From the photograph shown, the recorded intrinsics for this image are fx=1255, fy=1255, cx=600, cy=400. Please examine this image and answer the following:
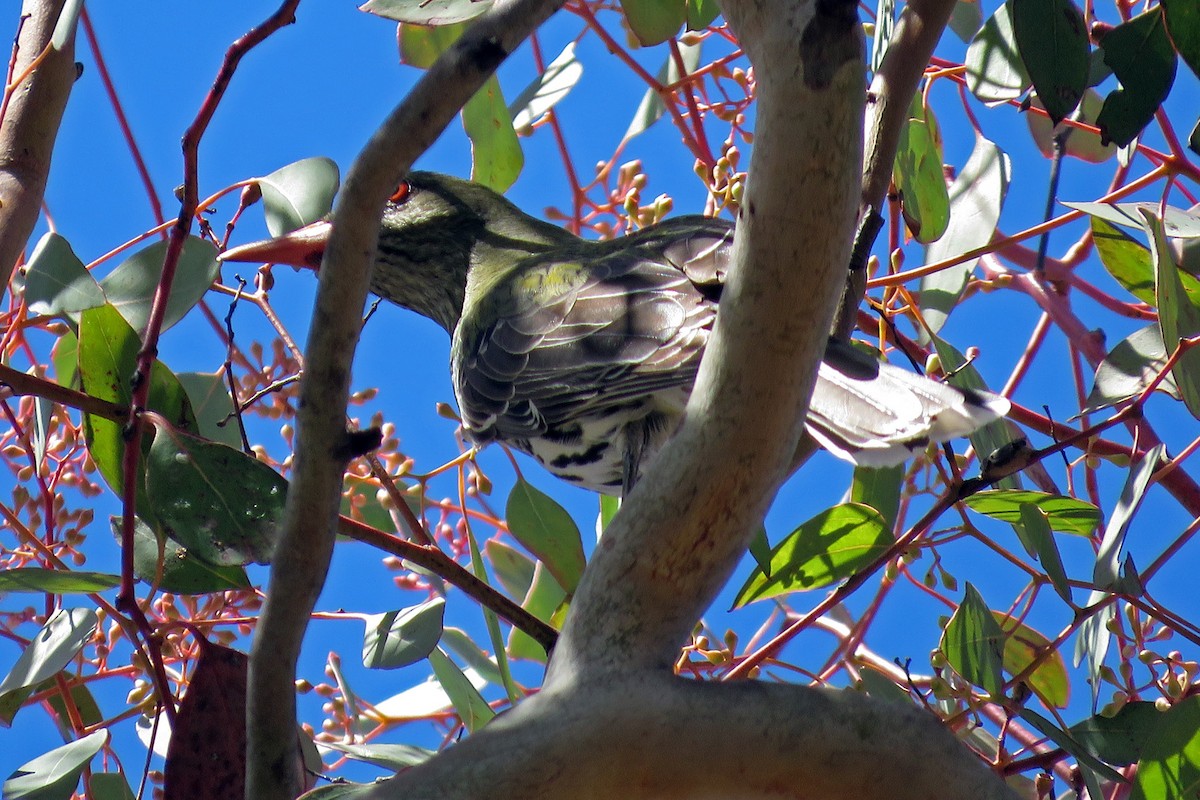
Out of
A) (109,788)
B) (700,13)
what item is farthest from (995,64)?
(109,788)

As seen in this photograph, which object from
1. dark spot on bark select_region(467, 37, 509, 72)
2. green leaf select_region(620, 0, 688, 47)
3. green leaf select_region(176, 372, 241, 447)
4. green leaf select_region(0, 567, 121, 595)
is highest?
green leaf select_region(620, 0, 688, 47)

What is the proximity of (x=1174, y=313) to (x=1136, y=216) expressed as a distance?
0.19 m

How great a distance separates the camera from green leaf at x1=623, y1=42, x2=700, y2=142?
3186mm

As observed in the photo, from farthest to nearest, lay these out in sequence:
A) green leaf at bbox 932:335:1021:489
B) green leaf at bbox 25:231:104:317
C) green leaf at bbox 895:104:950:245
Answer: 1. green leaf at bbox 895:104:950:245
2. green leaf at bbox 932:335:1021:489
3. green leaf at bbox 25:231:104:317

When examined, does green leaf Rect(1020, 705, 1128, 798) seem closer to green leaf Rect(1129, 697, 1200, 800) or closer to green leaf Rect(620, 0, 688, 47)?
green leaf Rect(1129, 697, 1200, 800)

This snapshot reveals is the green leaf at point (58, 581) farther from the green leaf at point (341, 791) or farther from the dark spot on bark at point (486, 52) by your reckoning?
the dark spot on bark at point (486, 52)

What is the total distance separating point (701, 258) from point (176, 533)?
4.10 feet

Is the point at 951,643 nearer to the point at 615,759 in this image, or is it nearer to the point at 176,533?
the point at 615,759

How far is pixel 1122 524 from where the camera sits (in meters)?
1.95

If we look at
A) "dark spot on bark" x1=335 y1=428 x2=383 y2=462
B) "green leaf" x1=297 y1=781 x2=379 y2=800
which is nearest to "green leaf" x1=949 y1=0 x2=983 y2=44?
"dark spot on bark" x1=335 y1=428 x2=383 y2=462

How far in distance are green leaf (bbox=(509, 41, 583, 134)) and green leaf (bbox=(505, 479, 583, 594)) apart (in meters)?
0.84

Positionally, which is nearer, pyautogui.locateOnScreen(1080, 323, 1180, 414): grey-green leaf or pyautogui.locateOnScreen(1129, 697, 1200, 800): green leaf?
pyautogui.locateOnScreen(1129, 697, 1200, 800): green leaf

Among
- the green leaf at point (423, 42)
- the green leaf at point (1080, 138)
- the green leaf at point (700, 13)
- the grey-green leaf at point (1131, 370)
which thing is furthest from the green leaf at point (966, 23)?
the green leaf at point (423, 42)

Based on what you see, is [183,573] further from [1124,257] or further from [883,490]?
[1124,257]
